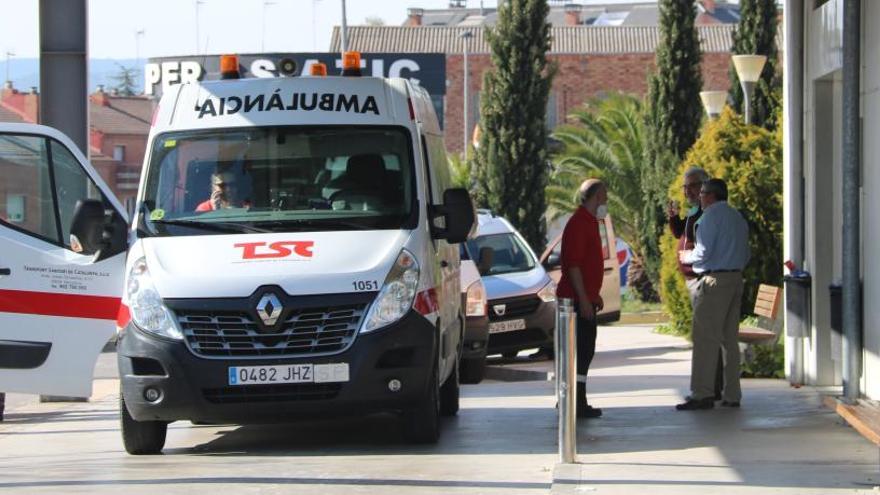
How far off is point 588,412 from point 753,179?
8049 mm

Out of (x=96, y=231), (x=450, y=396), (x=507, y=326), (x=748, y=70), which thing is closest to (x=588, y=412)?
(x=450, y=396)

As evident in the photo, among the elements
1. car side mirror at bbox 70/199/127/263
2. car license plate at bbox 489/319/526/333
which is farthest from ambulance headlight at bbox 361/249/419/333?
car license plate at bbox 489/319/526/333

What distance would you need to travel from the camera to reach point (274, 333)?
396 inches

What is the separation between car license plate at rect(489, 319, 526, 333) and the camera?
19.7 meters

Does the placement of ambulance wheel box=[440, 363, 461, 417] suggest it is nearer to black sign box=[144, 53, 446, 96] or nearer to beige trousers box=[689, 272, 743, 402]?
beige trousers box=[689, 272, 743, 402]

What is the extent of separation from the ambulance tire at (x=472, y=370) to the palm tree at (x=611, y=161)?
23276 millimetres

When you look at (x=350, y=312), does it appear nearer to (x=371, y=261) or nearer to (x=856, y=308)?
(x=371, y=261)

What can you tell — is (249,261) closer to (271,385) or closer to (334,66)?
(271,385)

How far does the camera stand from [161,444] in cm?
1087

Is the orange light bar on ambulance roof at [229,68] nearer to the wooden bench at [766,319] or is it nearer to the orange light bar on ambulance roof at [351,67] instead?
the orange light bar on ambulance roof at [351,67]

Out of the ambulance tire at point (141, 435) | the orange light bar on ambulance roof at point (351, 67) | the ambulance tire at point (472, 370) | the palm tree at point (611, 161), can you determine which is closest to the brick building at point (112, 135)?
the palm tree at point (611, 161)

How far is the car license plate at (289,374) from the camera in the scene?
10.0 meters

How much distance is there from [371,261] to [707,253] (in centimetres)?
304

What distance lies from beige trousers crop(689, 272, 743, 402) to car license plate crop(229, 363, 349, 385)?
3306 millimetres
